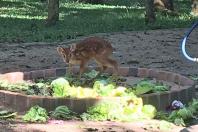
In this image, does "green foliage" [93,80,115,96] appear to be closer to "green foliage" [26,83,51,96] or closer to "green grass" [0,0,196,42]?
"green foliage" [26,83,51,96]

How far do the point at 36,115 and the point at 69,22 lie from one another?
12.7 metres

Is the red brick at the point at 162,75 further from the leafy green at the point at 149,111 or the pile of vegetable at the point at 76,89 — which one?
the leafy green at the point at 149,111

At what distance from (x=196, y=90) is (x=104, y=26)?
9180 mm

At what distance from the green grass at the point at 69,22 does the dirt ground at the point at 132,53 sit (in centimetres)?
102

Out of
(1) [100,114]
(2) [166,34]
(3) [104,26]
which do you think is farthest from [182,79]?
(3) [104,26]

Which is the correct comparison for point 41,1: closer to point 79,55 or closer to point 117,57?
point 117,57

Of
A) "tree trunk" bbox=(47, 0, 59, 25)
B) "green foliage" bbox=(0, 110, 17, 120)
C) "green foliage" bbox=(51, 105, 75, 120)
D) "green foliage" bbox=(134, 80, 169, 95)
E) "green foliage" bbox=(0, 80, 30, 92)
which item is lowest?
"green foliage" bbox=(0, 110, 17, 120)

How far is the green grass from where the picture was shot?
1614 centimetres

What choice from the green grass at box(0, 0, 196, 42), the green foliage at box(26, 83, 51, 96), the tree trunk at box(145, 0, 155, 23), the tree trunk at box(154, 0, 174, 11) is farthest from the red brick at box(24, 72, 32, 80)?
the tree trunk at box(154, 0, 174, 11)

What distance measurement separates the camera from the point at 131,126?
7.07 m

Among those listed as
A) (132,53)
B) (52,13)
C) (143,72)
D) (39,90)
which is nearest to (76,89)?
(39,90)

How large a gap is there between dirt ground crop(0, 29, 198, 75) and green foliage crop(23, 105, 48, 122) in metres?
4.17

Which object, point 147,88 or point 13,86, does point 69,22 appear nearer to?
point 13,86

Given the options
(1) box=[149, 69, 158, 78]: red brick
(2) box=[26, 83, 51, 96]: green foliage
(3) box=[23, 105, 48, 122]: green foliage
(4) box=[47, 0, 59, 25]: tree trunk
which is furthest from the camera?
(4) box=[47, 0, 59, 25]: tree trunk
